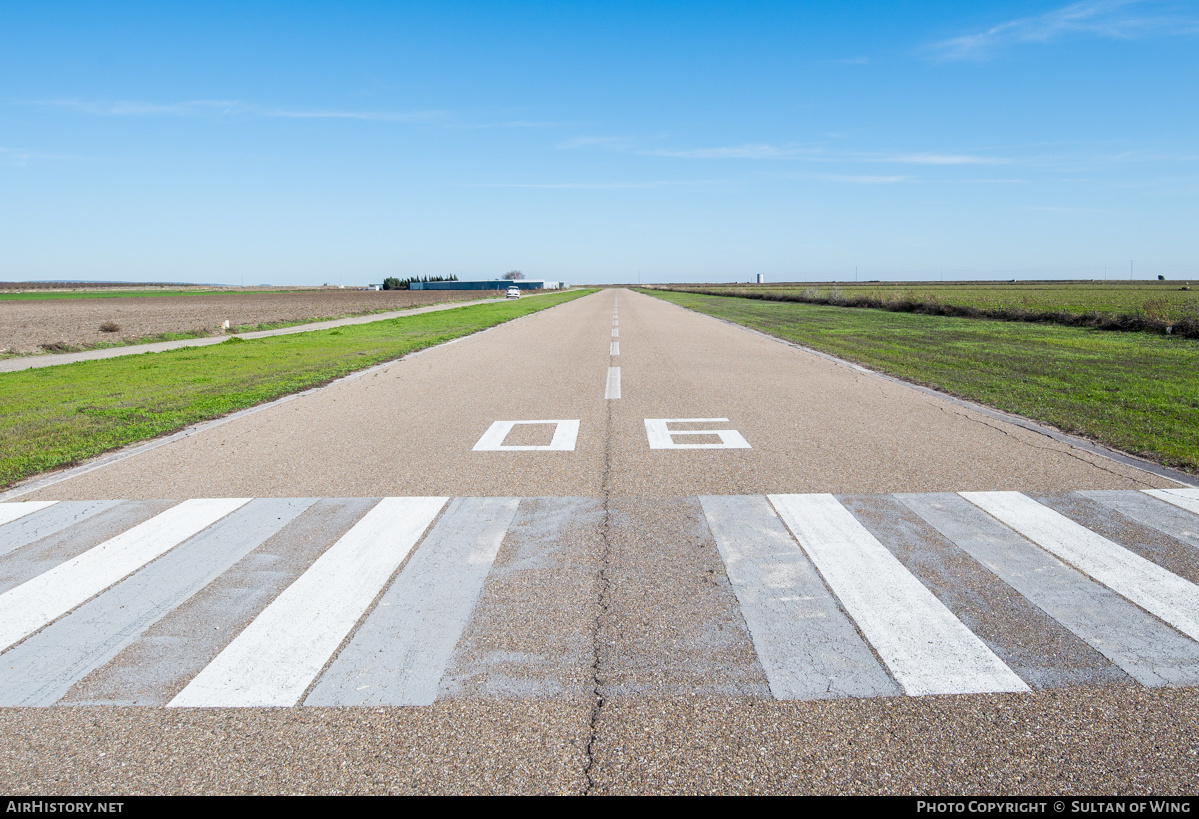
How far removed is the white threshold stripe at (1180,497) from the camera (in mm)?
5360

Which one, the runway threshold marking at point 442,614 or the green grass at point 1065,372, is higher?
the green grass at point 1065,372

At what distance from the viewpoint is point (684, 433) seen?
8.16m

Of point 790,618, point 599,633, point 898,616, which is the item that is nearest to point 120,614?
point 599,633

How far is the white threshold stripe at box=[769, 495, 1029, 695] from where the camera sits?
3.07 meters

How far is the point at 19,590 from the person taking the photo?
4070 millimetres

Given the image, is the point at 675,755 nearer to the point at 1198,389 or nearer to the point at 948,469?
the point at 948,469

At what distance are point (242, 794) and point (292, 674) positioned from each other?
767mm

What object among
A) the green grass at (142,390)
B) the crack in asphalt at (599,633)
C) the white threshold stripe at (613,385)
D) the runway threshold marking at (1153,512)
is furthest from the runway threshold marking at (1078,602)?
the green grass at (142,390)

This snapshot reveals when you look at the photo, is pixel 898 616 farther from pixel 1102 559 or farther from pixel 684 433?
pixel 684 433

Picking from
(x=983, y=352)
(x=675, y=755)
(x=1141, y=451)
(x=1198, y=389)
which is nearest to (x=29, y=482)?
(x=675, y=755)

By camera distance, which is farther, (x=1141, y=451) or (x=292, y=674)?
(x=1141, y=451)

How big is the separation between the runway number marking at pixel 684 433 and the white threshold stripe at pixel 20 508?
211 inches

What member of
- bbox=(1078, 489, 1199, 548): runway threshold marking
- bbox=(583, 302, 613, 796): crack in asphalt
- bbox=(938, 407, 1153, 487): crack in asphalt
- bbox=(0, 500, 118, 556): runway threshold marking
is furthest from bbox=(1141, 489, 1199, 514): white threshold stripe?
bbox=(0, 500, 118, 556): runway threshold marking

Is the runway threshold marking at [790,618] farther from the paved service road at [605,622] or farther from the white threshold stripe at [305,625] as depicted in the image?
the white threshold stripe at [305,625]
